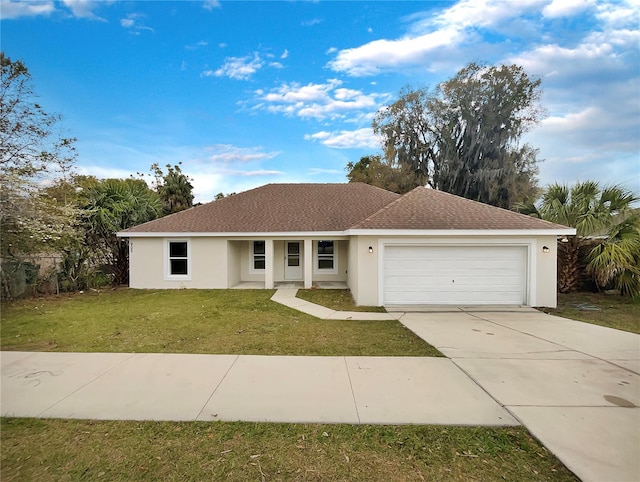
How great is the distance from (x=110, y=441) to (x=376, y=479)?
259cm

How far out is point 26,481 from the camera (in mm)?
2553

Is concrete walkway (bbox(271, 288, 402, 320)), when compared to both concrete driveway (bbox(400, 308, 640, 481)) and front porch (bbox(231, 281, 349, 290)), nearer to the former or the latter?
concrete driveway (bbox(400, 308, 640, 481))

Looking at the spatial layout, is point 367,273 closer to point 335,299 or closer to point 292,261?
point 335,299

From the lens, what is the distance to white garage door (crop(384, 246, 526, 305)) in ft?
32.4

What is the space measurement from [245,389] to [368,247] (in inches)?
254

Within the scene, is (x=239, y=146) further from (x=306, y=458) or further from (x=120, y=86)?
(x=306, y=458)

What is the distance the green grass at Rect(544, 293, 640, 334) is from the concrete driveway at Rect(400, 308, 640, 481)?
2.64 feet

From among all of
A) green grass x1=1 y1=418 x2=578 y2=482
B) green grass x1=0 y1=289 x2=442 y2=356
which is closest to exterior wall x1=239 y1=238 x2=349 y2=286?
green grass x1=0 y1=289 x2=442 y2=356

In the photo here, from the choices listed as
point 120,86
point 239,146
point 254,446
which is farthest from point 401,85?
point 254,446

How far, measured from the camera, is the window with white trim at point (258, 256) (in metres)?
14.9

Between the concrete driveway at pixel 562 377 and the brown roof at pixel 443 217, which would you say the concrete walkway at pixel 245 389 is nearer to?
the concrete driveway at pixel 562 377

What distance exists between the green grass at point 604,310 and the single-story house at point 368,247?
2.53ft

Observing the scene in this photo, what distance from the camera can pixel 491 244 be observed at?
9789 mm

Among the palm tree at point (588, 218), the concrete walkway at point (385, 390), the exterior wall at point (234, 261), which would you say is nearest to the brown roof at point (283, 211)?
the exterior wall at point (234, 261)
